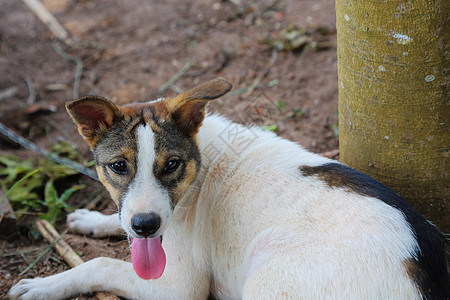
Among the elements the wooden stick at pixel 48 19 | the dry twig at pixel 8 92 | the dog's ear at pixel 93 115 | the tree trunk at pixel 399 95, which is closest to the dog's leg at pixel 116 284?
the dog's ear at pixel 93 115

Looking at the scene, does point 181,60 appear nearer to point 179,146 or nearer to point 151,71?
point 151,71

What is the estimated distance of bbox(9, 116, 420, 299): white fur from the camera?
10.9 ft

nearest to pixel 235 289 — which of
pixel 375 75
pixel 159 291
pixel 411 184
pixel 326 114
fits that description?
pixel 159 291

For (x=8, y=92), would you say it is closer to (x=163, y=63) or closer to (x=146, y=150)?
(x=163, y=63)

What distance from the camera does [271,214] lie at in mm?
3887

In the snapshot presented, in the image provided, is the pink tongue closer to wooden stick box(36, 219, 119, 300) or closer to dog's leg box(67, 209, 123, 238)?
wooden stick box(36, 219, 119, 300)

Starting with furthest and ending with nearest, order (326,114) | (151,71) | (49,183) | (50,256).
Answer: (151,71), (326,114), (49,183), (50,256)

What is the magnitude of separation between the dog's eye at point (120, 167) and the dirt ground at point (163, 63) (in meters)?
1.49

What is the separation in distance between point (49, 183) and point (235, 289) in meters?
2.92

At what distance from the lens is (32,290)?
14.1ft

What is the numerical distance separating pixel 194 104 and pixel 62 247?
2246 mm

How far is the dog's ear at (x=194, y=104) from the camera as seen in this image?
12.7ft

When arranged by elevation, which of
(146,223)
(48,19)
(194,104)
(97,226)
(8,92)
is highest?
(48,19)

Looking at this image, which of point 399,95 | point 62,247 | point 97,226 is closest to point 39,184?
point 97,226
